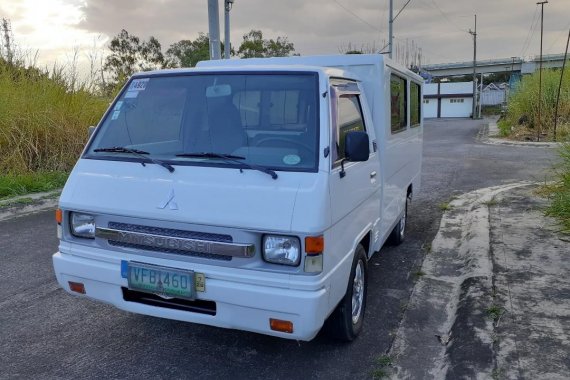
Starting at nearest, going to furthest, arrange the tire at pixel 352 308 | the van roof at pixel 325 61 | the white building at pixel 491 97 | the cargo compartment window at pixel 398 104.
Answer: the tire at pixel 352 308
the van roof at pixel 325 61
the cargo compartment window at pixel 398 104
the white building at pixel 491 97

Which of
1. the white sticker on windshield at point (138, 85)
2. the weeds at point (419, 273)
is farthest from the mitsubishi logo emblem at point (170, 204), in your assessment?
the weeds at point (419, 273)

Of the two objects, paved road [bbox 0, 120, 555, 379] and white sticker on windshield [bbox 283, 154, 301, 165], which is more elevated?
white sticker on windshield [bbox 283, 154, 301, 165]

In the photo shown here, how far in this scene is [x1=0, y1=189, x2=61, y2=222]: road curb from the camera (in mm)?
7383

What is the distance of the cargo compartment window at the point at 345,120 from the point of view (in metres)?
3.30

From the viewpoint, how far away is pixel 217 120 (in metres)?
3.46

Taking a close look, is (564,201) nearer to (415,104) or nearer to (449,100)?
(415,104)

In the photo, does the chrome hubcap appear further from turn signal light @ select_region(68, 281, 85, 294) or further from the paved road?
turn signal light @ select_region(68, 281, 85, 294)

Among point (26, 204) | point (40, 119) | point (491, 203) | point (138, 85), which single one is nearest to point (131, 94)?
point (138, 85)

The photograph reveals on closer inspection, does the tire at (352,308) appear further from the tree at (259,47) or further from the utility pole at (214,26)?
the tree at (259,47)

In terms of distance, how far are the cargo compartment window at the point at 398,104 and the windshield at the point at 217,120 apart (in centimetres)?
174

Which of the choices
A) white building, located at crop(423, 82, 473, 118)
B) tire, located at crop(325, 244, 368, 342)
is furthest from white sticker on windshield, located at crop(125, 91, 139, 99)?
Result: white building, located at crop(423, 82, 473, 118)

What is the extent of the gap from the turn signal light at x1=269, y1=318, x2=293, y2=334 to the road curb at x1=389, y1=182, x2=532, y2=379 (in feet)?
3.11

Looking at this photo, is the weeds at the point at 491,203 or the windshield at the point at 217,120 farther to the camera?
the weeds at the point at 491,203

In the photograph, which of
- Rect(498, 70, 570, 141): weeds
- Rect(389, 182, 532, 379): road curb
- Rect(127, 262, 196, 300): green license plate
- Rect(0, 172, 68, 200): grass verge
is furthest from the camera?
Rect(498, 70, 570, 141): weeds
